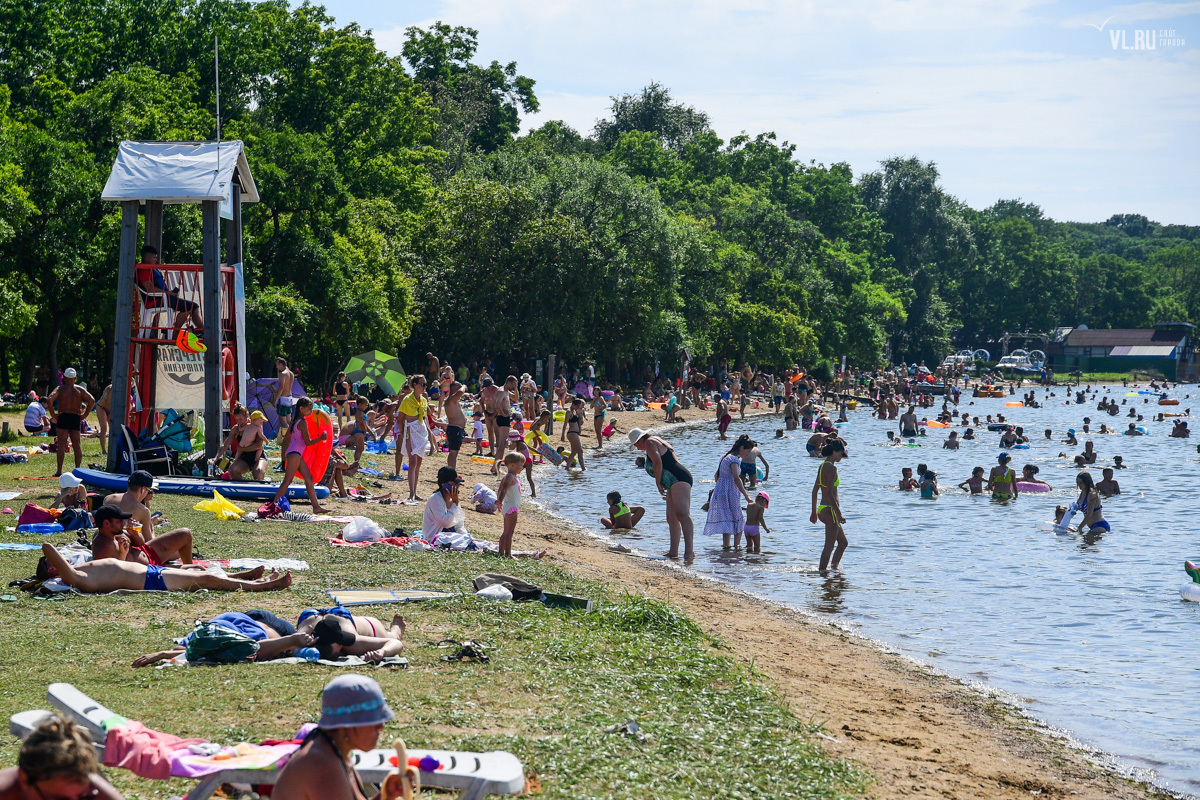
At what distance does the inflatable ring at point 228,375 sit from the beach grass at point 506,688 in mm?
6716

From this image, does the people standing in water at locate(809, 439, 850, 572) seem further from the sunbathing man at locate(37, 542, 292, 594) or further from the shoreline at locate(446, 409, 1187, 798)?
the sunbathing man at locate(37, 542, 292, 594)

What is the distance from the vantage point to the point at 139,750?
5.06 m

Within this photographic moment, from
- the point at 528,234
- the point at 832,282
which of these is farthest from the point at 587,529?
the point at 832,282

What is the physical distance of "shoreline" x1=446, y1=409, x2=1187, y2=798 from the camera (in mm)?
7395

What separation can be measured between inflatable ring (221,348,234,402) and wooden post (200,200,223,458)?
0.80m

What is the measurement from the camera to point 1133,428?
44.6 metres

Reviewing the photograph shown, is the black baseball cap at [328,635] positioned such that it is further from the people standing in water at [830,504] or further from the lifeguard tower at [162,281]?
the lifeguard tower at [162,281]

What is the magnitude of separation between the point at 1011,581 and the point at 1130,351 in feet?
327

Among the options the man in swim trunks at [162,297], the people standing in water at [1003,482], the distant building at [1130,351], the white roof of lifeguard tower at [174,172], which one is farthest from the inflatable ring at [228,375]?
the distant building at [1130,351]

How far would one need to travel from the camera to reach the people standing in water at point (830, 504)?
45.4 ft

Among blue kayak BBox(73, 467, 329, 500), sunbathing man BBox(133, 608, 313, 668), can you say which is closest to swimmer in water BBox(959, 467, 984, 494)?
blue kayak BBox(73, 467, 329, 500)

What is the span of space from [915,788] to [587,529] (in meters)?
12.1

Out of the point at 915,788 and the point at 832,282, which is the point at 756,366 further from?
the point at 915,788

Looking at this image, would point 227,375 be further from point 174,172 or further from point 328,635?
point 328,635
